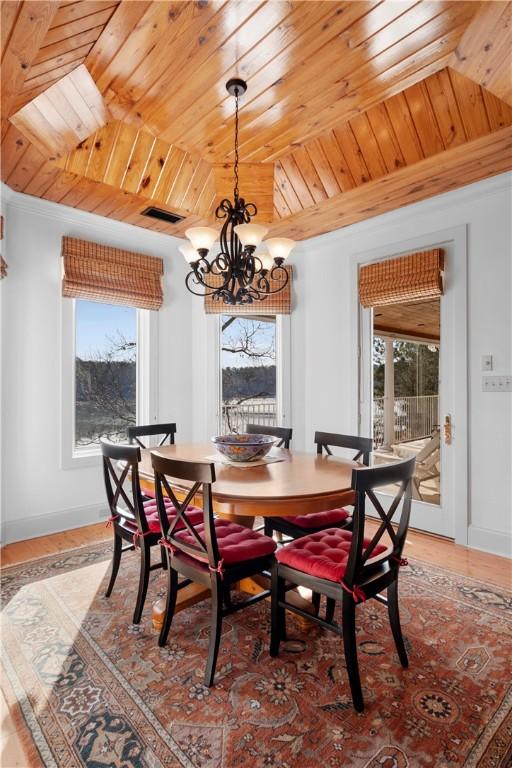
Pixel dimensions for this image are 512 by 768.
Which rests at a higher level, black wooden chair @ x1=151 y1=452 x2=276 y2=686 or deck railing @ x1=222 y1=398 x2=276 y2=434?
deck railing @ x1=222 y1=398 x2=276 y2=434

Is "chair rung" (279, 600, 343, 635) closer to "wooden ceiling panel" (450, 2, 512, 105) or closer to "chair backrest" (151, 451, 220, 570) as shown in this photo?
"chair backrest" (151, 451, 220, 570)

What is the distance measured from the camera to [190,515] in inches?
95.0

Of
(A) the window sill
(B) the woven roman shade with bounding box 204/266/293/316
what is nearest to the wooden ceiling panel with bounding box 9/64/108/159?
(B) the woven roman shade with bounding box 204/266/293/316

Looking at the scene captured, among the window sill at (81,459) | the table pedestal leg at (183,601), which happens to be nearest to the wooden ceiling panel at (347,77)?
the window sill at (81,459)

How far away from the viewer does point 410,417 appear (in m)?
3.77

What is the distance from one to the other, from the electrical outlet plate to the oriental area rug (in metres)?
1.40

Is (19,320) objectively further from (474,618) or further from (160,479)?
(474,618)

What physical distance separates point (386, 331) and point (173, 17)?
279cm

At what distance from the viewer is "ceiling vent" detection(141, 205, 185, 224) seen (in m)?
3.56

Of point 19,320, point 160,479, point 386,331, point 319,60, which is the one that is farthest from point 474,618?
point 19,320

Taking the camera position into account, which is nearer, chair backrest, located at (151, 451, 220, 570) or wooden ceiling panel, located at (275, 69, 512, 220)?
chair backrest, located at (151, 451, 220, 570)

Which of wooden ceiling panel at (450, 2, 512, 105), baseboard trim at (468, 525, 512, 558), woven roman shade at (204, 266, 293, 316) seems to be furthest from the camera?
woven roman shade at (204, 266, 293, 316)

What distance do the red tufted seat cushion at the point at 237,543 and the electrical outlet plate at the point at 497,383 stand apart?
6.92 feet

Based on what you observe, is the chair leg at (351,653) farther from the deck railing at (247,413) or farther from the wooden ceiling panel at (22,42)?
the deck railing at (247,413)
